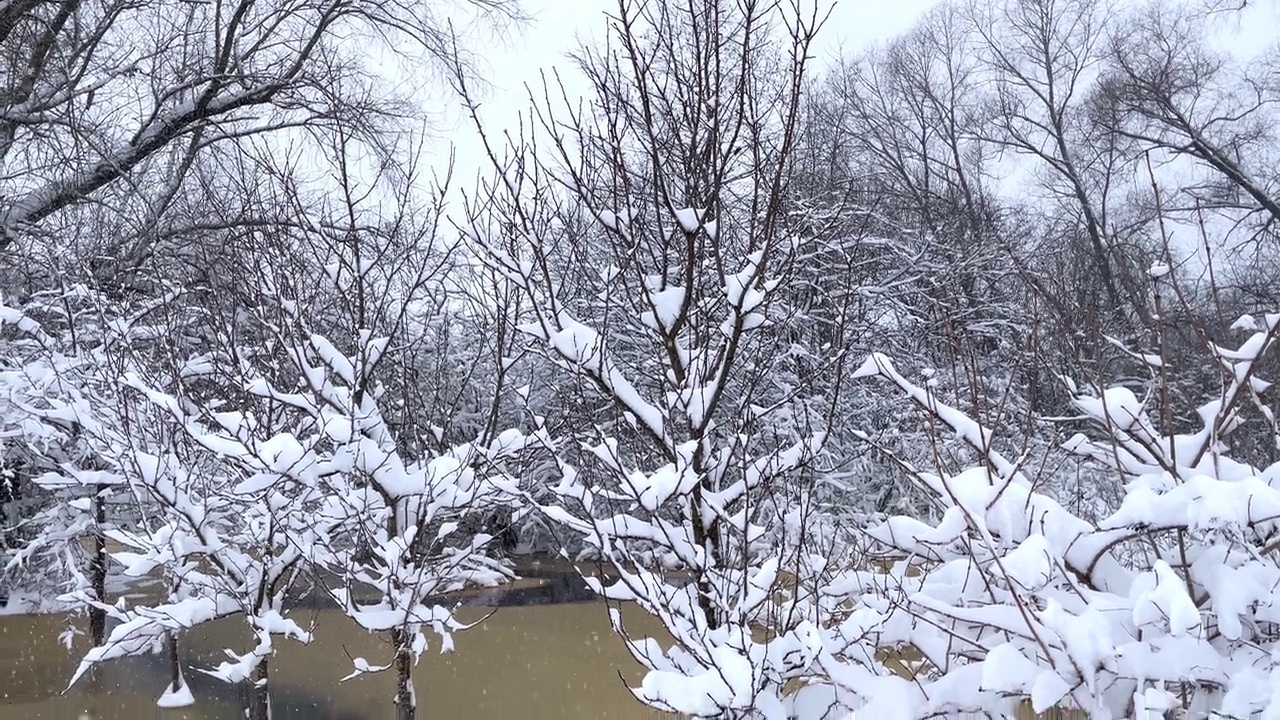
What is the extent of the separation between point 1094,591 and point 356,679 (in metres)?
8.20

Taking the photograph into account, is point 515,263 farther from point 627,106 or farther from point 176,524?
point 176,524

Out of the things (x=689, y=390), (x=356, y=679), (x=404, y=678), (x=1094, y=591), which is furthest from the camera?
(x=356, y=679)

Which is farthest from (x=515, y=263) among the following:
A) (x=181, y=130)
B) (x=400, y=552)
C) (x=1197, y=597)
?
(x=181, y=130)

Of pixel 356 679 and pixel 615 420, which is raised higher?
pixel 615 420

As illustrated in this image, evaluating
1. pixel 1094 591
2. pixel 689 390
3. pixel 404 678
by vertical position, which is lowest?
pixel 404 678

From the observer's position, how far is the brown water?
8477mm

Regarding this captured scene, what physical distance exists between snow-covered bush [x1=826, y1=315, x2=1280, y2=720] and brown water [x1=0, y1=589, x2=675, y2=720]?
16.0 ft

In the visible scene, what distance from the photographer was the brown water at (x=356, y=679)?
848 cm

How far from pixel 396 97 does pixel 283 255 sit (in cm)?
610

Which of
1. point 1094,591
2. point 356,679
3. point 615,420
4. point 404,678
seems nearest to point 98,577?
point 356,679

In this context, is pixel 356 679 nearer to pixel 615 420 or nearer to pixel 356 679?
pixel 356 679

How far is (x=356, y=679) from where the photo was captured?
934 cm

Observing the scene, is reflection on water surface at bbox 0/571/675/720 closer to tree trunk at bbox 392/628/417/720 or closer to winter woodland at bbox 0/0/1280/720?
winter woodland at bbox 0/0/1280/720

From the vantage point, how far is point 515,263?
3.95 m
